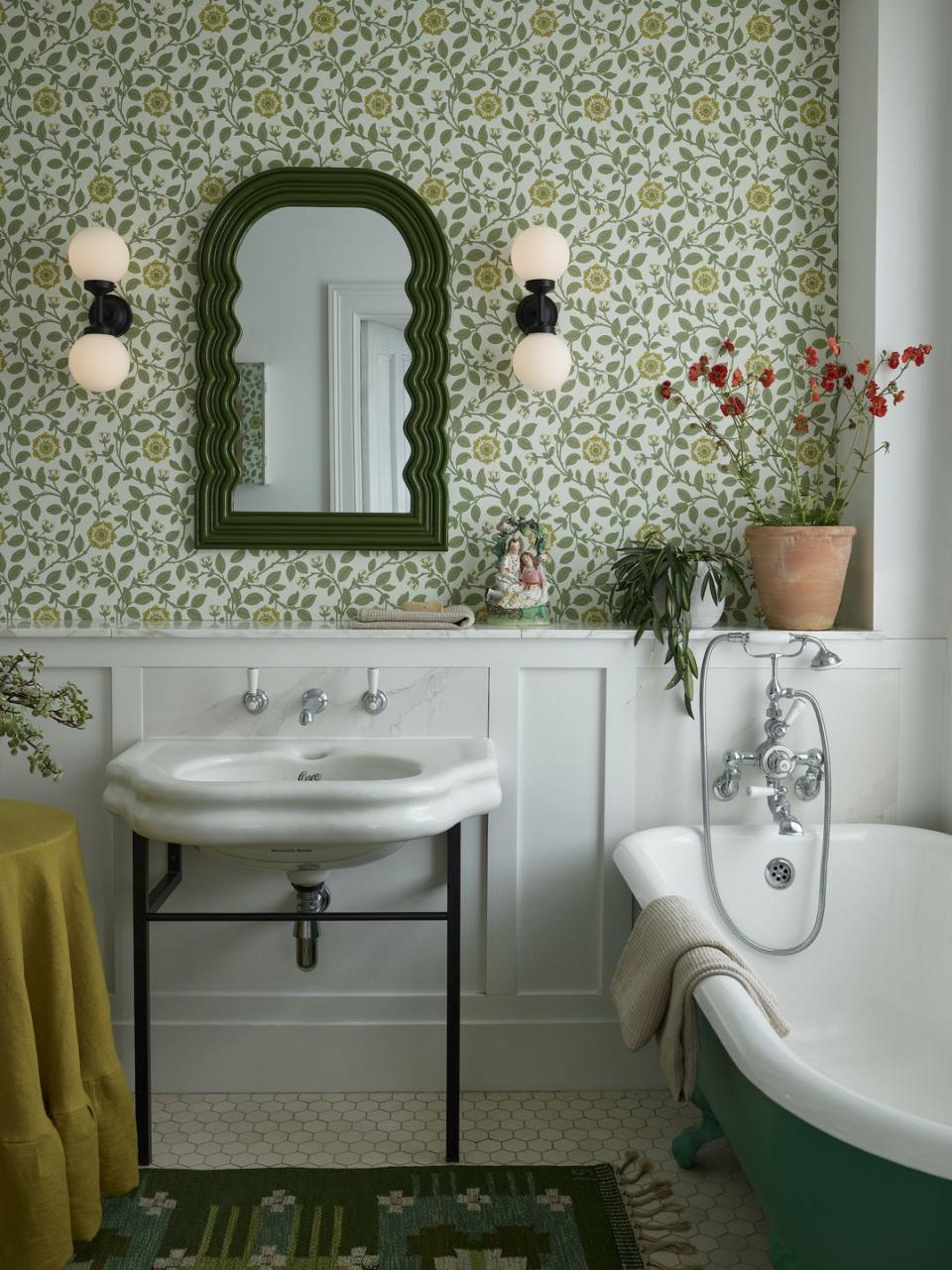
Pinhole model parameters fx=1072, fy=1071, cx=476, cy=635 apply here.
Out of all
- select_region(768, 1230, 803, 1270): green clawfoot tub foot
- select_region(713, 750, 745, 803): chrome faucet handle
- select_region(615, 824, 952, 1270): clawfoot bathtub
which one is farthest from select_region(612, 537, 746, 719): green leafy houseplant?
select_region(768, 1230, 803, 1270): green clawfoot tub foot

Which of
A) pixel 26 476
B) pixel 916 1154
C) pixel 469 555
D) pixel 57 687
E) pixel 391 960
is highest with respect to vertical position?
pixel 26 476

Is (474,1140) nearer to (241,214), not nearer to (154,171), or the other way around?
(241,214)

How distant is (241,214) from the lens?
98.7 inches

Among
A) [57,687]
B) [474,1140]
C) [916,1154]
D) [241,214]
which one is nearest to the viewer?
[916,1154]

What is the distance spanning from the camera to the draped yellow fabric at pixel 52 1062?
1704mm

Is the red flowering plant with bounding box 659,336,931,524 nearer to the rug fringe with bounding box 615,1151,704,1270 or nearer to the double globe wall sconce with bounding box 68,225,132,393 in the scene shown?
the double globe wall sconce with bounding box 68,225,132,393

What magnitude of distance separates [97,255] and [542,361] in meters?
1.01

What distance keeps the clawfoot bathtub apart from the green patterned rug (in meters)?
0.28

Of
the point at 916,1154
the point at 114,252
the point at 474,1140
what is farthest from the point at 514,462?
the point at 916,1154

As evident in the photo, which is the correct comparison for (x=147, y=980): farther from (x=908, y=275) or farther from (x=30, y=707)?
(x=908, y=275)

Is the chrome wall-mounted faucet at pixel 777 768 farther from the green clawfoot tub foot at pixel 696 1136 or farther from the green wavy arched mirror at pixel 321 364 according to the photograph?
the green wavy arched mirror at pixel 321 364

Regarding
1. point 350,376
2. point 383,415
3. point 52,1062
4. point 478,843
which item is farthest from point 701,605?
point 52,1062

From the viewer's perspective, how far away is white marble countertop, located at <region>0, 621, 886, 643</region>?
2318mm

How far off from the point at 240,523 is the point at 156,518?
205 millimetres
